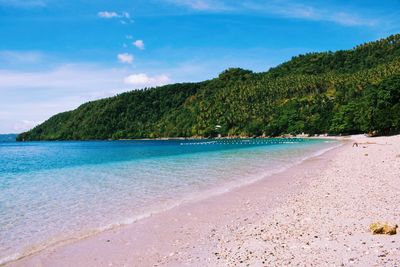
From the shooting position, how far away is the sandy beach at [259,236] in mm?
7602

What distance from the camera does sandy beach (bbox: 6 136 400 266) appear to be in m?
7.60

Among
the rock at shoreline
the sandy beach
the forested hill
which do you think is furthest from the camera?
the forested hill

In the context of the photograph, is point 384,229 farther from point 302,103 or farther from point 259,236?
point 302,103

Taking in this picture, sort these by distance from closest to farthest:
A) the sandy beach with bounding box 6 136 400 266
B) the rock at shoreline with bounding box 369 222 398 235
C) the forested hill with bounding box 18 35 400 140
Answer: the sandy beach with bounding box 6 136 400 266 < the rock at shoreline with bounding box 369 222 398 235 < the forested hill with bounding box 18 35 400 140

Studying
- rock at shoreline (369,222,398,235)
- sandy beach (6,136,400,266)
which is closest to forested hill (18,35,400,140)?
sandy beach (6,136,400,266)

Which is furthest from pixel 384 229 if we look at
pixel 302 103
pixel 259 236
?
pixel 302 103

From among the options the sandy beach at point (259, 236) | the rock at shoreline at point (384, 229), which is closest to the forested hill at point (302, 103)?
the sandy beach at point (259, 236)

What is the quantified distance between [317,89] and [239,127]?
1529 inches

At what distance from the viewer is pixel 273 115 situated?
5807 inches

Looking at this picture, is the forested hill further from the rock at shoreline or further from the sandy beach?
the rock at shoreline

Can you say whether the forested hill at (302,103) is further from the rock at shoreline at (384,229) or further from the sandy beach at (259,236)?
the rock at shoreline at (384,229)

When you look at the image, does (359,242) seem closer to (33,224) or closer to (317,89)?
(33,224)

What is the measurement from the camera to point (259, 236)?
31.3 ft

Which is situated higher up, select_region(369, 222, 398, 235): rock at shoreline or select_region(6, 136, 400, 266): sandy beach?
select_region(369, 222, 398, 235): rock at shoreline
